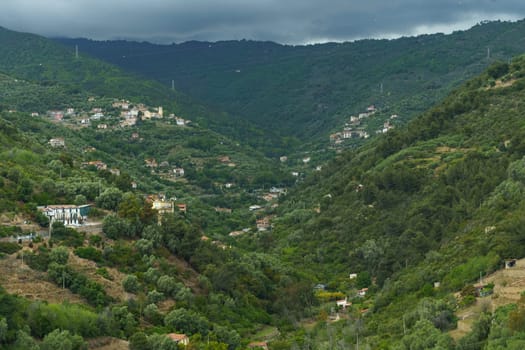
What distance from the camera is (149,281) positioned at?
36.0m

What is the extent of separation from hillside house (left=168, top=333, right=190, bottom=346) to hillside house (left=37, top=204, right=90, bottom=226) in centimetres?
987

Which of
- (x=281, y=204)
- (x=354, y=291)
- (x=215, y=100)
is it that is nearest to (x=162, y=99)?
(x=215, y=100)

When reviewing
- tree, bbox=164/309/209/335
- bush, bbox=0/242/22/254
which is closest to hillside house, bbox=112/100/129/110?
bush, bbox=0/242/22/254

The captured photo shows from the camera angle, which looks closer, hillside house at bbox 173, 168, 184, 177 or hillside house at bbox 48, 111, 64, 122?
hillside house at bbox 173, 168, 184, 177

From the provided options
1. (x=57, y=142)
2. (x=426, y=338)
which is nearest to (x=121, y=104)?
(x=57, y=142)

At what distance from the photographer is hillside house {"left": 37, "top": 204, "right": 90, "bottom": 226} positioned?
3878cm

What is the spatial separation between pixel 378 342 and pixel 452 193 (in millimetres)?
18915

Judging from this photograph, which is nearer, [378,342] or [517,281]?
[517,281]

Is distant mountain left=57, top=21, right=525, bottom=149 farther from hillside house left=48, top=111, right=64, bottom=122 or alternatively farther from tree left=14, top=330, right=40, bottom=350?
tree left=14, top=330, right=40, bottom=350

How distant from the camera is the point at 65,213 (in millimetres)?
39156

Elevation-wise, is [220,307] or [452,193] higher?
[452,193]

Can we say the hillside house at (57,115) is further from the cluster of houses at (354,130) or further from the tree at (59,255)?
the tree at (59,255)

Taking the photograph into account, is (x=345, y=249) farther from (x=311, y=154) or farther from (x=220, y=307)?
(x=311, y=154)

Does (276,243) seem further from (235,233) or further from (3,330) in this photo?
(3,330)
